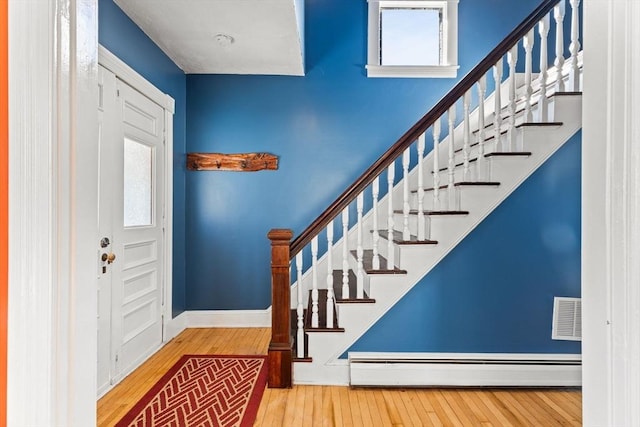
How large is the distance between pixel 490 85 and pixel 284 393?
3.28 metres

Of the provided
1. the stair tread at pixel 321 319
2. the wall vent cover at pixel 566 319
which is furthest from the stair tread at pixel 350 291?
the wall vent cover at pixel 566 319

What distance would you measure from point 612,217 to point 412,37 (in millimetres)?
3758

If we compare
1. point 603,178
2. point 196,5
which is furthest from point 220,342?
point 603,178

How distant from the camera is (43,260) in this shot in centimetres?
60

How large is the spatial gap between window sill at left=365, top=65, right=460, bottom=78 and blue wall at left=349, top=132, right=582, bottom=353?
62.0 inches

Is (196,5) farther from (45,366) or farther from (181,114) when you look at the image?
(45,366)

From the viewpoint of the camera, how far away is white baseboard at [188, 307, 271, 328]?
3670 mm

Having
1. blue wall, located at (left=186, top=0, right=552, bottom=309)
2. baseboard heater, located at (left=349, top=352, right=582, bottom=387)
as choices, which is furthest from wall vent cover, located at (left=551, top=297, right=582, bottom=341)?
blue wall, located at (left=186, top=0, right=552, bottom=309)

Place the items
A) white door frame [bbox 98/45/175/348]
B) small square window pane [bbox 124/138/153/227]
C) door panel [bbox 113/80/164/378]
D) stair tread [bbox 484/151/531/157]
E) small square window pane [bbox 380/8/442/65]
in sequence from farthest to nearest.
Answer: small square window pane [bbox 380/8/442/65] < white door frame [bbox 98/45/175/348] < small square window pane [bbox 124/138/153/227] < door panel [bbox 113/80/164/378] < stair tread [bbox 484/151/531/157]

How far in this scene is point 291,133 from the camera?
370 centimetres

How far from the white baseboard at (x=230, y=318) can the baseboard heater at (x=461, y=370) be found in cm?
147

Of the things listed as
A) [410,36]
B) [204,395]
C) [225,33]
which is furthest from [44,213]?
[410,36]

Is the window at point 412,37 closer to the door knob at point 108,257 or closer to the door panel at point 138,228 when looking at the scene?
the door panel at point 138,228

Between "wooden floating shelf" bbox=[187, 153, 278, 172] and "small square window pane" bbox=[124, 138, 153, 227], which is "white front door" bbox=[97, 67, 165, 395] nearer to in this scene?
"small square window pane" bbox=[124, 138, 153, 227]
